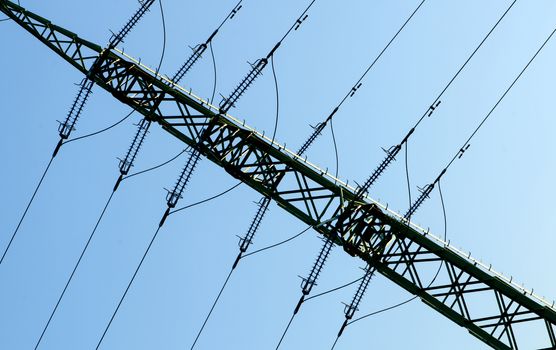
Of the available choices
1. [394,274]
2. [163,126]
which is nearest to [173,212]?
[163,126]

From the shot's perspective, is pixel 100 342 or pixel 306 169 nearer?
pixel 306 169

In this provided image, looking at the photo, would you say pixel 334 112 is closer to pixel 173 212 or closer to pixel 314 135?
pixel 314 135

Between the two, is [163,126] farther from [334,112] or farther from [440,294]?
[440,294]

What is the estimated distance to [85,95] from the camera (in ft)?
99.7

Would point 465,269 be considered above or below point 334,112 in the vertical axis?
below

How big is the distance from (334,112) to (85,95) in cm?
710

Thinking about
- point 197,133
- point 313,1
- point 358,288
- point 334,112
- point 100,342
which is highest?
point 313,1

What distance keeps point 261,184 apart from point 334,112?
3.83m

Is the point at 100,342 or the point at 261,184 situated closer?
the point at 261,184

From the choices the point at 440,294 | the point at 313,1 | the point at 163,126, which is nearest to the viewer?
the point at 440,294

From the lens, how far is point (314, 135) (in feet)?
96.7

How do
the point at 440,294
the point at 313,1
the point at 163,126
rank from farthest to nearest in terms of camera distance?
1. the point at 313,1
2. the point at 163,126
3. the point at 440,294

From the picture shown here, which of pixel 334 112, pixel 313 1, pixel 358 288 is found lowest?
pixel 358 288

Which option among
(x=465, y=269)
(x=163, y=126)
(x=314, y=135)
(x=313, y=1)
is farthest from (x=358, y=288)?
(x=313, y=1)
